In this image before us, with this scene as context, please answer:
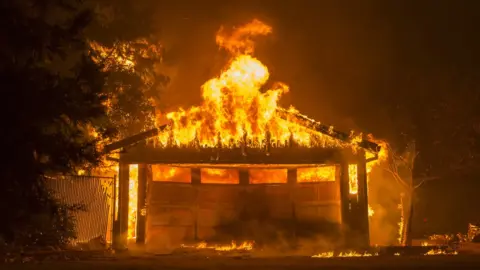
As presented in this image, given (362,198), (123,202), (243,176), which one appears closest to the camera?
(123,202)

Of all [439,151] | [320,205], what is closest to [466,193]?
[439,151]

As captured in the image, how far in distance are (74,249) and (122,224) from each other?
7.23 ft

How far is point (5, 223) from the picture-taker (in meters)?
7.54

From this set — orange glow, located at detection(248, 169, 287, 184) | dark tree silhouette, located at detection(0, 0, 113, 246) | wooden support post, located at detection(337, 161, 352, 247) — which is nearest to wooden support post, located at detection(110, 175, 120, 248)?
orange glow, located at detection(248, 169, 287, 184)

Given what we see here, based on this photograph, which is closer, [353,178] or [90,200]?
[90,200]

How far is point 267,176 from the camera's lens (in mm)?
19938

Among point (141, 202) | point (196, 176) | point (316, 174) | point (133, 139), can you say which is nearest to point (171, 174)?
point (196, 176)

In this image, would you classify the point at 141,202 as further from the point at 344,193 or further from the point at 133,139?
the point at 344,193

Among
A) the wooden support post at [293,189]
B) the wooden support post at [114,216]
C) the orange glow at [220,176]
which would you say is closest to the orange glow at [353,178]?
the wooden support post at [293,189]

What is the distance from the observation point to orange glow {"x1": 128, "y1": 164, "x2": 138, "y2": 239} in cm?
1687

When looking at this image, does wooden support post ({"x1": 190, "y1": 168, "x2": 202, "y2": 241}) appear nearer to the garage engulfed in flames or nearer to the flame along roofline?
the garage engulfed in flames

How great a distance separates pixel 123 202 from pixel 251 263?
19.0 feet

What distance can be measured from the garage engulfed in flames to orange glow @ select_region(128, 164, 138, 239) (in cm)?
3

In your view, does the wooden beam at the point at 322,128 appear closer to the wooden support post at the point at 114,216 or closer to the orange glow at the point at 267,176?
the orange glow at the point at 267,176
